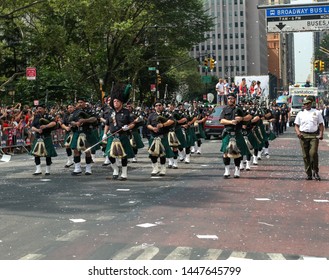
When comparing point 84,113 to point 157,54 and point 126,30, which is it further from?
point 157,54

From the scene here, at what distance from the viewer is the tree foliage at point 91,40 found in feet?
128

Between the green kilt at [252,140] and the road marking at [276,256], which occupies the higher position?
the green kilt at [252,140]

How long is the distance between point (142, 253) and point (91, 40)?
36.0 m

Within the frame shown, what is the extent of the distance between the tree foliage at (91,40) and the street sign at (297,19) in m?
10.6

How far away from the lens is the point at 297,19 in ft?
91.9

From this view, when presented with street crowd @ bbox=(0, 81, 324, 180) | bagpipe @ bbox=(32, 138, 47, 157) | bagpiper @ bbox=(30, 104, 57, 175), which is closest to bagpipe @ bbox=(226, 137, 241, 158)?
street crowd @ bbox=(0, 81, 324, 180)

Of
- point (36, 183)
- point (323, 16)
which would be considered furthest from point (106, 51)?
point (36, 183)

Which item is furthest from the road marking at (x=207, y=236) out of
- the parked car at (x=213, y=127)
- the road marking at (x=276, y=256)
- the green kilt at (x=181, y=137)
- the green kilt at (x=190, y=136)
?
the parked car at (x=213, y=127)

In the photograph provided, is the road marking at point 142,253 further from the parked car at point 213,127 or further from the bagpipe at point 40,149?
the parked car at point 213,127

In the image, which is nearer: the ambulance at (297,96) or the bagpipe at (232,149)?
the bagpipe at (232,149)

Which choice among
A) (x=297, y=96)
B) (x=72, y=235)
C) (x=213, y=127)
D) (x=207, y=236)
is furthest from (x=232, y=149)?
(x=297, y=96)

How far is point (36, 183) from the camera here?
1489 centimetres

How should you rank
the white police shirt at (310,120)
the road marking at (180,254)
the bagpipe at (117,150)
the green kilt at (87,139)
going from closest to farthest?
the road marking at (180,254), the bagpipe at (117,150), the white police shirt at (310,120), the green kilt at (87,139)
